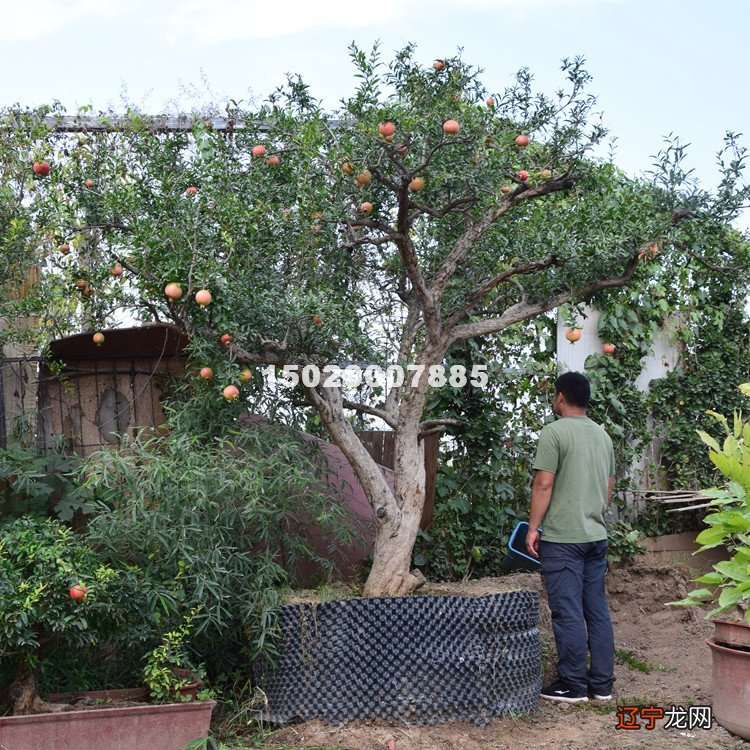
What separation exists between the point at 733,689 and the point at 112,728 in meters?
2.30

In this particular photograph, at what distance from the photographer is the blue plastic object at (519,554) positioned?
17.2 ft

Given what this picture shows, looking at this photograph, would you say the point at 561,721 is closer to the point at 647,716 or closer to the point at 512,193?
the point at 647,716

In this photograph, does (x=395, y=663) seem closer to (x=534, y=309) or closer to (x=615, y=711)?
(x=615, y=711)

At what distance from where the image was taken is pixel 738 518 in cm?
290

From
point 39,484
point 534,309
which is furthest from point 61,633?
point 534,309

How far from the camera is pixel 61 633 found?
11.0 feet

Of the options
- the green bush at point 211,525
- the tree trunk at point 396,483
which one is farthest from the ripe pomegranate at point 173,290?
the tree trunk at point 396,483

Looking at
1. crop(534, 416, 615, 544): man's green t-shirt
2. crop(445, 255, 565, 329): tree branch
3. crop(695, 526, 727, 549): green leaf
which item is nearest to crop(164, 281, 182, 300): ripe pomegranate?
crop(445, 255, 565, 329): tree branch

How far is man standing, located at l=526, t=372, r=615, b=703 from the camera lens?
4.16 m

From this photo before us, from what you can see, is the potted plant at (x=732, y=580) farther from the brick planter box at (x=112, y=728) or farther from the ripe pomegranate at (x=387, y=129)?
the brick planter box at (x=112, y=728)

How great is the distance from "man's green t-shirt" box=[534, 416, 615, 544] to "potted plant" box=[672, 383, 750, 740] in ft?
2.70

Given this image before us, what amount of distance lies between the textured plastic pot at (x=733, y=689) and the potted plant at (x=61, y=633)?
194 cm

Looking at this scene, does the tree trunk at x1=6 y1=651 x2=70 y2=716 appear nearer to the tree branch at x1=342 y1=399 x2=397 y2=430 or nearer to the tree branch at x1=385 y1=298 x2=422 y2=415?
the tree branch at x1=342 y1=399 x2=397 y2=430

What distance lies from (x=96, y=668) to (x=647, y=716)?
2.43m
